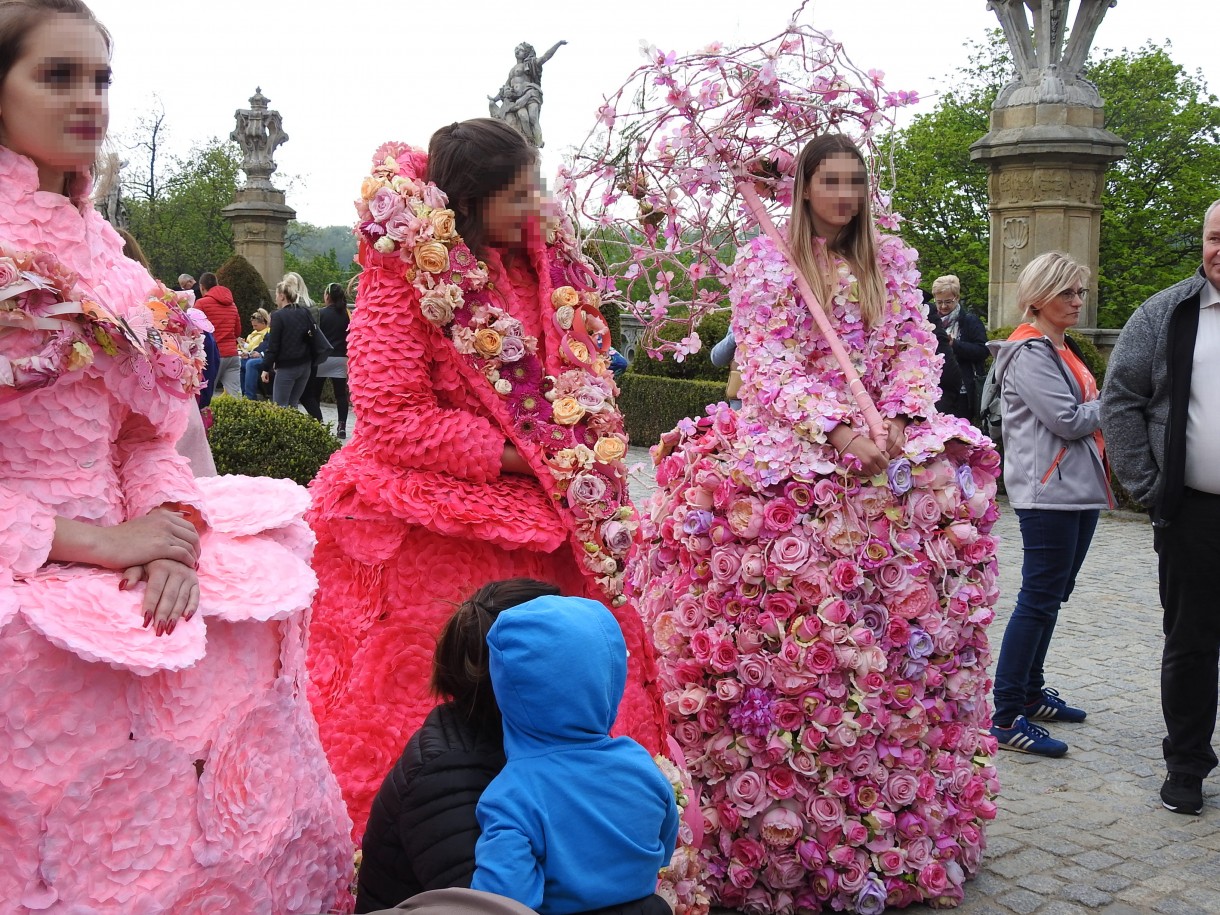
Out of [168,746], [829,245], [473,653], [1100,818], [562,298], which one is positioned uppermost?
[829,245]

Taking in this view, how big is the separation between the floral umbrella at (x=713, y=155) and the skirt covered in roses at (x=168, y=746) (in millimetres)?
1928

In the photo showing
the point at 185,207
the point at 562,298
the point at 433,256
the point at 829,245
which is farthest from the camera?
the point at 185,207

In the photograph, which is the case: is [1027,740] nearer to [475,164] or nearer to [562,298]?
[562,298]

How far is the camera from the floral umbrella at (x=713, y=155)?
3707 millimetres

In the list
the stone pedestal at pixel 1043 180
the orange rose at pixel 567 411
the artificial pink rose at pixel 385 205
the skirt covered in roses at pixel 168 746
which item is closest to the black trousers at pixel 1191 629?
the orange rose at pixel 567 411

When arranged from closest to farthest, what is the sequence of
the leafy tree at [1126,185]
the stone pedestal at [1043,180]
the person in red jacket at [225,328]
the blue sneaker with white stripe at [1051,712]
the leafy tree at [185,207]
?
1. the blue sneaker with white stripe at [1051,712]
2. the stone pedestal at [1043,180]
3. the person in red jacket at [225,328]
4. the leafy tree at [1126,185]
5. the leafy tree at [185,207]

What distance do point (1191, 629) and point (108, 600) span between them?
3.77m

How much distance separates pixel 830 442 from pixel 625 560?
2.80ft

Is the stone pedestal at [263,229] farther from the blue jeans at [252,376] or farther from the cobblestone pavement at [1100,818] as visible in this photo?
the cobblestone pavement at [1100,818]

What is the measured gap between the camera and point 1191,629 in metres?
4.27

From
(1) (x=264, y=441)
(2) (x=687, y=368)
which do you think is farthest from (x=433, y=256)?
(2) (x=687, y=368)

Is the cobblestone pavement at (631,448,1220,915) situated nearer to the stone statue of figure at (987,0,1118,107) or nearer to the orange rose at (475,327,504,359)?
the orange rose at (475,327,504,359)

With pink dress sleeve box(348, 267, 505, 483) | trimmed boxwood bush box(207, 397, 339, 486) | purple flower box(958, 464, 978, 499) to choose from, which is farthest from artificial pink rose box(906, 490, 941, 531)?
trimmed boxwood bush box(207, 397, 339, 486)

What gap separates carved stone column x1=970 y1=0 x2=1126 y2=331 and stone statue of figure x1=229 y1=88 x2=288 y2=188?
18.6m
